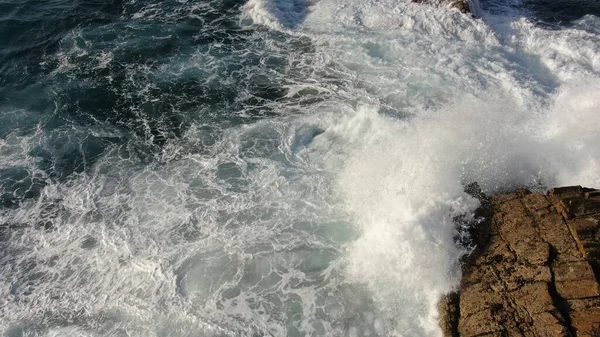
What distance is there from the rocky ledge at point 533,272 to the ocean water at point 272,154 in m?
0.55

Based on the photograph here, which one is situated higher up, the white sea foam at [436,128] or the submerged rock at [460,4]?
the submerged rock at [460,4]

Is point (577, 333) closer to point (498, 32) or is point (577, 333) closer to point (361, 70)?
point (361, 70)

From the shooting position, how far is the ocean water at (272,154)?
29.4 feet

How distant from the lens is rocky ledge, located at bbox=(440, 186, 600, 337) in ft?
24.0

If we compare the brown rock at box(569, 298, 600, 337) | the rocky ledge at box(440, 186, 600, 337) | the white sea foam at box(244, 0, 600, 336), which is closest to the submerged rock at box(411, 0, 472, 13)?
the white sea foam at box(244, 0, 600, 336)

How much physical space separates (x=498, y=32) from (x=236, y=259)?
12516 mm

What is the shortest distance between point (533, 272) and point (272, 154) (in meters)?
6.90

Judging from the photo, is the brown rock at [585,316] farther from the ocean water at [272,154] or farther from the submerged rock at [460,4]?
the submerged rock at [460,4]

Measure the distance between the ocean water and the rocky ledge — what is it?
552mm

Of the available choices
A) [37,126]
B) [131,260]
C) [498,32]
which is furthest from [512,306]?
[37,126]

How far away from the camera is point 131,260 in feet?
31.7

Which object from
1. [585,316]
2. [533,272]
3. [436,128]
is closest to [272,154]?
[436,128]

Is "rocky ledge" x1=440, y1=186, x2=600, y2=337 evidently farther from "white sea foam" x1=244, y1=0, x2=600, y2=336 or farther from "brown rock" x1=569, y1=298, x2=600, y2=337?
"white sea foam" x1=244, y1=0, x2=600, y2=336

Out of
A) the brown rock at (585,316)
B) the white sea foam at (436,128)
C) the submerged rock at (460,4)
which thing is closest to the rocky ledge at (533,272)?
the brown rock at (585,316)
